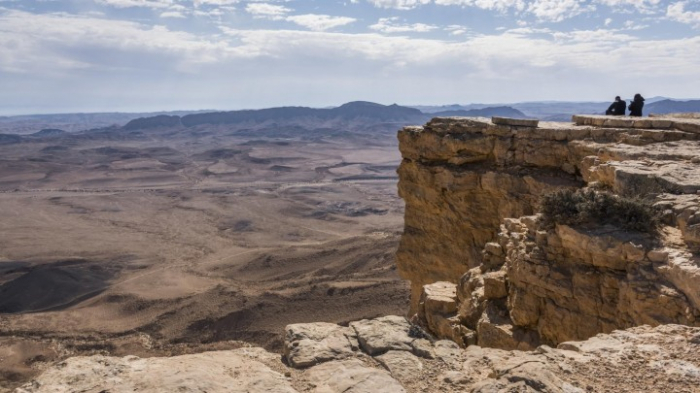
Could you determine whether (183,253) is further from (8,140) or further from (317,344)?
(8,140)

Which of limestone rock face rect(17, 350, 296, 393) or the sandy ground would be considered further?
the sandy ground

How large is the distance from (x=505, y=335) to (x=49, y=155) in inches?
4228

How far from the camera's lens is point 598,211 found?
6.83 metres

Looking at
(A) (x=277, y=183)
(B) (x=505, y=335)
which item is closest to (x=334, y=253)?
(B) (x=505, y=335)

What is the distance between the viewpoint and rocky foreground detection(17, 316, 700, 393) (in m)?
4.34

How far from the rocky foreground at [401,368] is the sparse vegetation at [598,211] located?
159cm

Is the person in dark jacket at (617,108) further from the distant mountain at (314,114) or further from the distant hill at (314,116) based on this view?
the distant mountain at (314,114)

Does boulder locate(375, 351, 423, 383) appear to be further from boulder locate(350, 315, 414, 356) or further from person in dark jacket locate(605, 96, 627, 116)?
person in dark jacket locate(605, 96, 627, 116)

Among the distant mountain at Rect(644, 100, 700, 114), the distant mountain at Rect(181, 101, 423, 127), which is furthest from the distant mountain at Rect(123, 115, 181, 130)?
the distant mountain at Rect(644, 100, 700, 114)

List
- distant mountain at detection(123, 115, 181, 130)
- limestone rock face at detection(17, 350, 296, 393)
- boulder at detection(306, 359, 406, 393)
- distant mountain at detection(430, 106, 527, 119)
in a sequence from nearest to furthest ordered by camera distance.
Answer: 1. limestone rock face at detection(17, 350, 296, 393)
2. boulder at detection(306, 359, 406, 393)
3. distant mountain at detection(430, 106, 527, 119)
4. distant mountain at detection(123, 115, 181, 130)

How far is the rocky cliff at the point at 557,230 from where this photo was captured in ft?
20.1

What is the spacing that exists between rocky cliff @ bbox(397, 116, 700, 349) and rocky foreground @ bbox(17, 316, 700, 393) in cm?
96

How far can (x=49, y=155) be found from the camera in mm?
96688

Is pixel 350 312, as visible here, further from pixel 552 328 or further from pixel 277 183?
pixel 277 183
